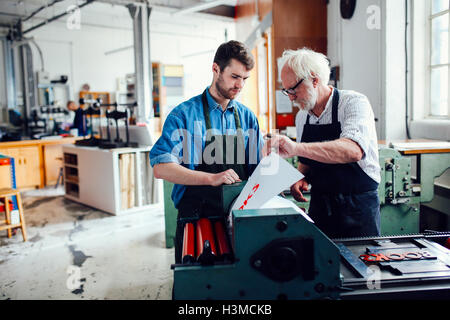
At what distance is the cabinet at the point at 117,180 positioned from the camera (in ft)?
14.1

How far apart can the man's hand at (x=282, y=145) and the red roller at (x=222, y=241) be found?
304 mm

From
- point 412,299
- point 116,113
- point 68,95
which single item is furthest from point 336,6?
point 68,95

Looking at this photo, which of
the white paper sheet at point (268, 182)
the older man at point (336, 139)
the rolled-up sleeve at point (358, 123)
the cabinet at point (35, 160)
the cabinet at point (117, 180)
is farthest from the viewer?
the cabinet at point (35, 160)

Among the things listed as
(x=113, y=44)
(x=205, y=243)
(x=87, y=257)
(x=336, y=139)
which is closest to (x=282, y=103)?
(x=87, y=257)

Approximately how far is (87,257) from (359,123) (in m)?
2.56

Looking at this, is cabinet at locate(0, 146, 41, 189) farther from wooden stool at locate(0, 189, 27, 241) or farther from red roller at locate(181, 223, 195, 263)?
red roller at locate(181, 223, 195, 263)

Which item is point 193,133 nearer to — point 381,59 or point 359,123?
point 359,123

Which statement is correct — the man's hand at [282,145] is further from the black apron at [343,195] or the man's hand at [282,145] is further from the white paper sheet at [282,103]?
the white paper sheet at [282,103]

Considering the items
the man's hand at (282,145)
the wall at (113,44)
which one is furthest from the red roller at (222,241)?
the wall at (113,44)

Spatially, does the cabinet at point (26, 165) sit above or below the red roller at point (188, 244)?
below

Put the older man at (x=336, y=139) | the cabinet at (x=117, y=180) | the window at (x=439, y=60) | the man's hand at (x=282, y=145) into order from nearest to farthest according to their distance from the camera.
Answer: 1. the man's hand at (x=282, y=145)
2. the older man at (x=336, y=139)
3. the window at (x=439, y=60)
4. the cabinet at (x=117, y=180)

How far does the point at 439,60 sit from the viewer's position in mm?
2932

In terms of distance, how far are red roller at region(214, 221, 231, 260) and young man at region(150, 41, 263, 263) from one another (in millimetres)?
214
